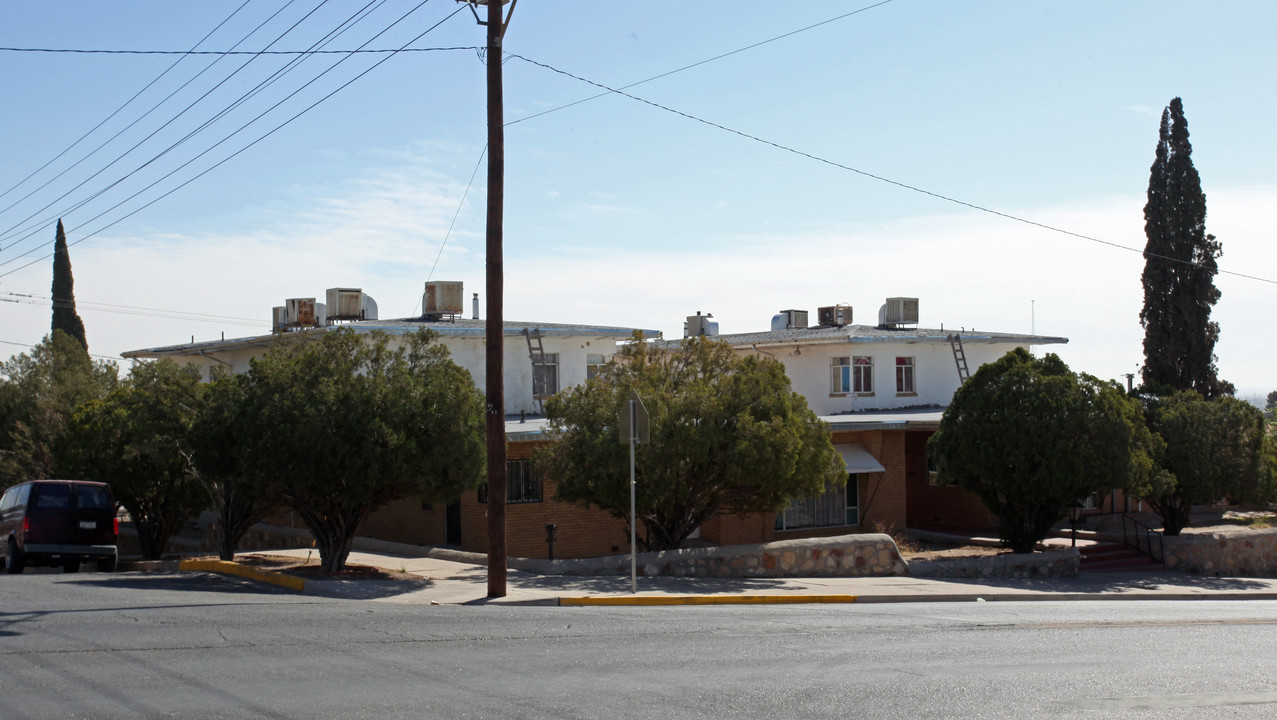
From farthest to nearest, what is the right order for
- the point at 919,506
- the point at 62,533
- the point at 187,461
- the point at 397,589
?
the point at 919,506
the point at 187,461
the point at 62,533
the point at 397,589

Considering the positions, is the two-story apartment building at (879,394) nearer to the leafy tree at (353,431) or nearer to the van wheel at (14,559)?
the leafy tree at (353,431)

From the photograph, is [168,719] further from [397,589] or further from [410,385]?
[410,385]

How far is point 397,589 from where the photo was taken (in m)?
15.7

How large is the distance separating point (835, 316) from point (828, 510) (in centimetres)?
1149

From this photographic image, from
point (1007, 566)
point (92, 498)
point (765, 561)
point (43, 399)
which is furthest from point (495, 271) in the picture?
point (43, 399)

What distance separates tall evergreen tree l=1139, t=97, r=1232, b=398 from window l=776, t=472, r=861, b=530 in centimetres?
1283

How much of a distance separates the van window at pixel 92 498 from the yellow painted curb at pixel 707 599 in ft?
30.9

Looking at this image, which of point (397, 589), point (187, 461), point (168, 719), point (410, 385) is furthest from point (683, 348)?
point (168, 719)

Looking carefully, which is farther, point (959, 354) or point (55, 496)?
point (959, 354)

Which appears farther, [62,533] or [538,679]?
[62,533]

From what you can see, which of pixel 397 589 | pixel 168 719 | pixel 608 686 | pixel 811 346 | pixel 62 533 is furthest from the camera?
pixel 811 346

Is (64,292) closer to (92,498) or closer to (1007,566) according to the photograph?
(92,498)

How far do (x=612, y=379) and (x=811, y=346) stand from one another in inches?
627

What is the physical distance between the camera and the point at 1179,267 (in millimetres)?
34875
